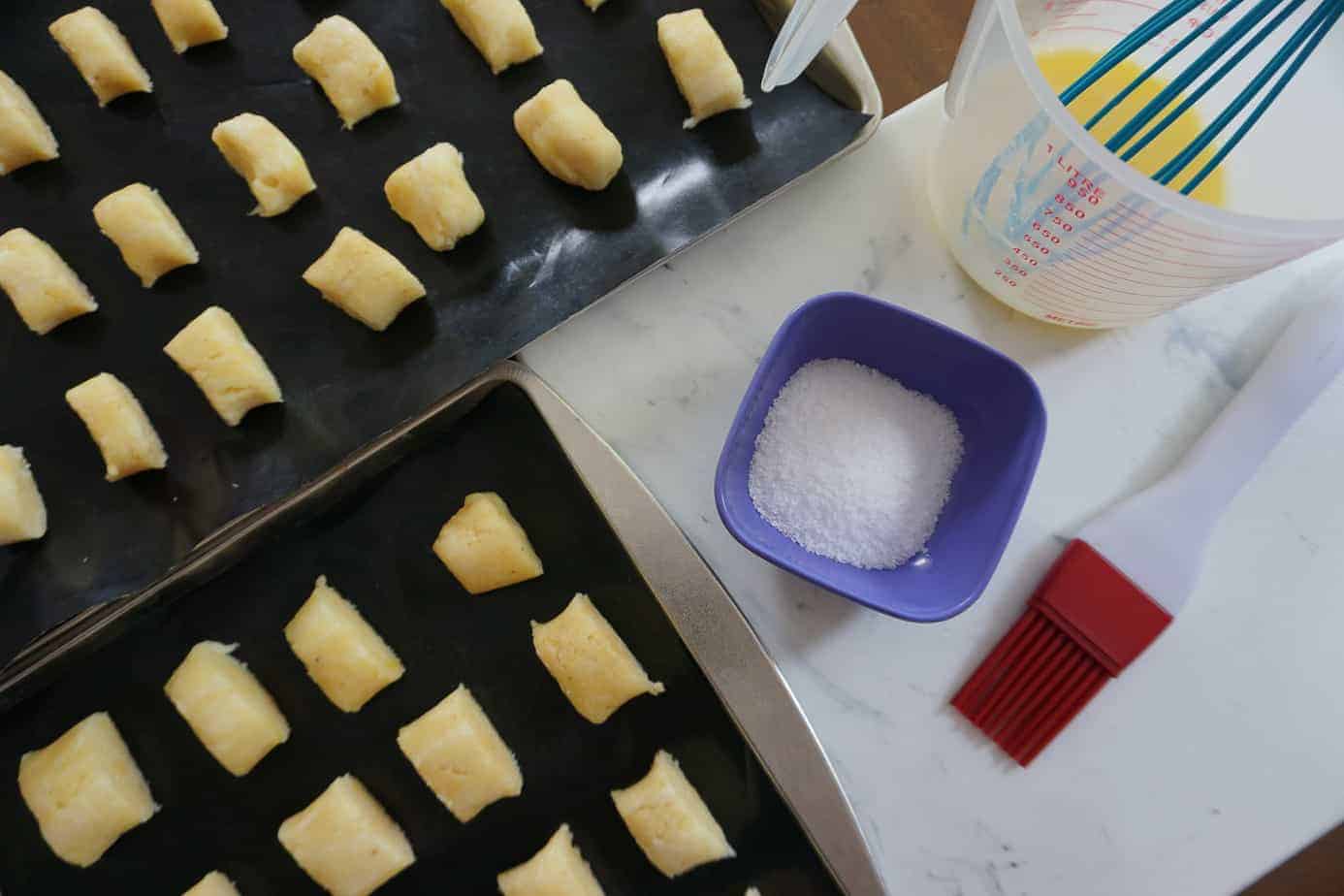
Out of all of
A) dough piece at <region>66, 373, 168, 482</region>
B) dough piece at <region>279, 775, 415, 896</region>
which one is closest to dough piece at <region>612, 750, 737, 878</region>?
dough piece at <region>279, 775, 415, 896</region>

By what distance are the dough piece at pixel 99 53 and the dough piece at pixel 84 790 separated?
25.7 inches

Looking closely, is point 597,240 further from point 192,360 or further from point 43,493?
point 43,493

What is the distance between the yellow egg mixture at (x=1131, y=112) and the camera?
81 centimetres

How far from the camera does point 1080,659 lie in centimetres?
90

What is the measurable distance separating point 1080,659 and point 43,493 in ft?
3.42

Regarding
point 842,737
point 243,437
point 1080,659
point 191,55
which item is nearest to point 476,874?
point 842,737

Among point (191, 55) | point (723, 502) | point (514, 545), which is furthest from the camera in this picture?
point (191, 55)

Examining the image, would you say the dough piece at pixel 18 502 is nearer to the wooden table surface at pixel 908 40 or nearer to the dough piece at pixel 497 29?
the dough piece at pixel 497 29

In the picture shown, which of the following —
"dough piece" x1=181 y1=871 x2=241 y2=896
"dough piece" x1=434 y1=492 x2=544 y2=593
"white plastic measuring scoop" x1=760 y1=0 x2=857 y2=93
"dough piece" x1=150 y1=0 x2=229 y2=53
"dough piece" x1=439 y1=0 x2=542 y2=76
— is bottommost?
"dough piece" x1=181 y1=871 x2=241 y2=896

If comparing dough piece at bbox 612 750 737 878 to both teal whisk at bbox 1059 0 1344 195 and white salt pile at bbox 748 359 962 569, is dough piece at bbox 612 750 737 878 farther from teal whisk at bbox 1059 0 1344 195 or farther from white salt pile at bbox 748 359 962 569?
teal whisk at bbox 1059 0 1344 195

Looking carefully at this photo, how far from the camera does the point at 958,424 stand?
900 millimetres

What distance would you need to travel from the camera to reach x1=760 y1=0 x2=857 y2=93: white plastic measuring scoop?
71 cm

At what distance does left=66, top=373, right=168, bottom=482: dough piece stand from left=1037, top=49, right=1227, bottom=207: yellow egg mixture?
36.2 inches

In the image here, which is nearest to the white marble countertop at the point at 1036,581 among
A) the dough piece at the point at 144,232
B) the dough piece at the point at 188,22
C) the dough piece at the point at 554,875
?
the dough piece at the point at 554,875
